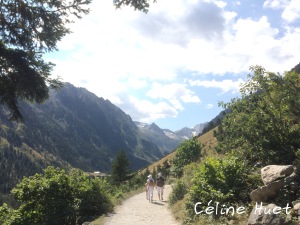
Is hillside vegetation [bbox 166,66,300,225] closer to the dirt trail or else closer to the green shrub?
the dirt trail

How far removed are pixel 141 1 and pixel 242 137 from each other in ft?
25.3

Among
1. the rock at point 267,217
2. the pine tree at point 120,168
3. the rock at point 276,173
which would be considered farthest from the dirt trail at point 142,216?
the pine tree at point 120,168

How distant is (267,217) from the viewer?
8508mm

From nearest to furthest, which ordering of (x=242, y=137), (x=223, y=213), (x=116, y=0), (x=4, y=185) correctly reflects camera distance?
(x=223, y=213)
(x=116, y=0)
(x=242, y=137)
(x=4, y=185)

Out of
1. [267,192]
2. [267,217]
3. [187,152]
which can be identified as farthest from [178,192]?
[187,152]

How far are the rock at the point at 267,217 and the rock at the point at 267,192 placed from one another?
904mm

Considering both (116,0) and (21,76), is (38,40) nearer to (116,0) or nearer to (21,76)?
(21,76)

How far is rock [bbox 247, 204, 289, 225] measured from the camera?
8.25 metres

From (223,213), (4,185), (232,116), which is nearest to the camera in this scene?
(223,213)

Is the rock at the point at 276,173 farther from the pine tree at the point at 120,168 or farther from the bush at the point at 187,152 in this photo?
the pine tree at the point at 120,168

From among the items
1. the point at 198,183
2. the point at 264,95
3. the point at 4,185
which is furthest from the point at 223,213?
the point at 4,185

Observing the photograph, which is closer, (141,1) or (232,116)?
(141,1)

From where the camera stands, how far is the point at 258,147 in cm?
1305

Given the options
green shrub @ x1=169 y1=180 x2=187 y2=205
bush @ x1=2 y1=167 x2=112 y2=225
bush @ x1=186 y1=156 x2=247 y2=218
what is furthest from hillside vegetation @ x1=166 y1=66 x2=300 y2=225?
bush @ x1=2 y1=167 x2=112 y2=225
